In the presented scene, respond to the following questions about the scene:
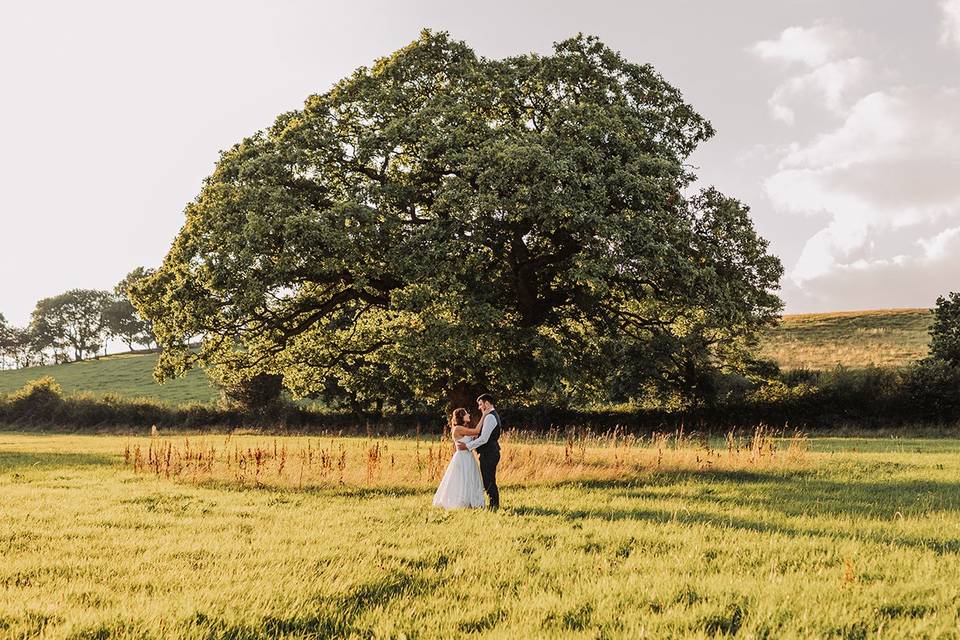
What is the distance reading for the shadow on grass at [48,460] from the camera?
21703 millimetres

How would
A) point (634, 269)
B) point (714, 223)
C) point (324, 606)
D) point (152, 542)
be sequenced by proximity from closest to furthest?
1. point (324, 606)
2. point (152, 542)
3. point (634, 269)
4. point (714, 223)

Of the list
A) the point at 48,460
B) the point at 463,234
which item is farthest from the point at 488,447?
the point at 48,460

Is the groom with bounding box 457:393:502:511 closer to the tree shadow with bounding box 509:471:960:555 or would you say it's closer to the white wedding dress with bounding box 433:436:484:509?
Answer: the white wedding dress with bounding box 433:436:484:509

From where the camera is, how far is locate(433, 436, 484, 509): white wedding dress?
12844 millimetres

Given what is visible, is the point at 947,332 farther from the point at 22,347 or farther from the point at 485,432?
the point at 22,347

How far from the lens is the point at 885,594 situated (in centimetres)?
725

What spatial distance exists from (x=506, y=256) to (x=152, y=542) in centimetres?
1635

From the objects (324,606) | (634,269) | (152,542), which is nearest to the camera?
(324,606)

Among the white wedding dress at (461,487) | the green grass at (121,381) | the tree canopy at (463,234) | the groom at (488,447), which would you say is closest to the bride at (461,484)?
the white wedding dress at (461,487)

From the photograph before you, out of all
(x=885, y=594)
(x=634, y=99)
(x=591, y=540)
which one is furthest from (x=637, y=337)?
(x=885, y=594)

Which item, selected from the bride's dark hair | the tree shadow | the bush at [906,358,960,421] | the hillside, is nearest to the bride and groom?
the bride's dark hair

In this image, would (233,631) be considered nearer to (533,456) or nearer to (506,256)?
(533,456)

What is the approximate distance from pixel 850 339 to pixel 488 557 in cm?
6913

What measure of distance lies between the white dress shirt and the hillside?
146 feet
